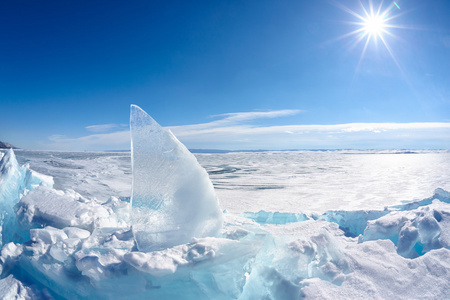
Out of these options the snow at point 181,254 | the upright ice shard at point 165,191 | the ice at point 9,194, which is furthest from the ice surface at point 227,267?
the ice at point 9,194

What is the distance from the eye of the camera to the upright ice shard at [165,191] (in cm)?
277

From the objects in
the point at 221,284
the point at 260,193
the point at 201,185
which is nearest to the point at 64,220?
the point at 201,185

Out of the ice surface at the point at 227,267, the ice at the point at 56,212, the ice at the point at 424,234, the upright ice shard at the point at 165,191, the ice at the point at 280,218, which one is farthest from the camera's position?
the ice at the point at 280,218

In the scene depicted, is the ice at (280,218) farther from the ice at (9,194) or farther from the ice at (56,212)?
the ice at (9,194)

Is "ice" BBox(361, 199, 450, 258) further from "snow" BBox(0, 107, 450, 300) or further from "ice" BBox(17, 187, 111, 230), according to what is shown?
"ice" BBox(17, 187, 111, 230)

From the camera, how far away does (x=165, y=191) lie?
9.30ft

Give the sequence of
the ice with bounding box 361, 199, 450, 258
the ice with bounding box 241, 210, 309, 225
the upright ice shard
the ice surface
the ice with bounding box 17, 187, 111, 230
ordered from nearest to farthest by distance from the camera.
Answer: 1. the ice surface
2. the upright ice shard
3. the ice with bounding box 361, 199, 450, 258
4. the ice with bounding box 17, 187, 111, 230
5. the ice with bounding box 241, 210, 309, 225

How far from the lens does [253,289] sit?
249cm

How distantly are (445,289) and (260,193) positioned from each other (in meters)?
7.46

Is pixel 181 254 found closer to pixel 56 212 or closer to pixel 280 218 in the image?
pixel 56 212

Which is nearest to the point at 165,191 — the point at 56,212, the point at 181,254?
the point at 181,254

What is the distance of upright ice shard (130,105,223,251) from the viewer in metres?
2.77

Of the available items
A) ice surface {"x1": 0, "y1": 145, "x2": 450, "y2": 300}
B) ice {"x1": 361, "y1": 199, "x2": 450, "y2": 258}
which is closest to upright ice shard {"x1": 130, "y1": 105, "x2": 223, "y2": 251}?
ice surface {"x1": 0, "y1": 145, "x2": 450, "y2": 300}

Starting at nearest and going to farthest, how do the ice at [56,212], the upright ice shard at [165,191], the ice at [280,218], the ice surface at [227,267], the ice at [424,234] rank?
1. the ice surface at [227,267]
2. the upright ice shard at [165,191]
3. the ice at [424,234]
4. the ice at [56,212]
5. the ice at [280,218]
